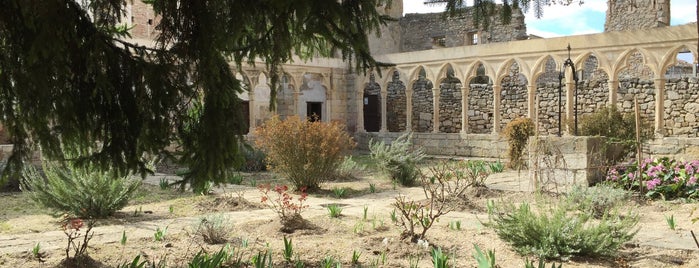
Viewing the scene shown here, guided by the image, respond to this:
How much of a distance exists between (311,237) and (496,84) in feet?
30.0

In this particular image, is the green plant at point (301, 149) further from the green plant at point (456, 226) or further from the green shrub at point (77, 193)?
the green plant at point (456, 226)

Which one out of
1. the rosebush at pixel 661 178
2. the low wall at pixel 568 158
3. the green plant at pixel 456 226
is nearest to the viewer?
the green plant at pixel 456 226

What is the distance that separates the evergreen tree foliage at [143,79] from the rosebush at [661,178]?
14.1 feet

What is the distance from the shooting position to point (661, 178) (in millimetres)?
6195

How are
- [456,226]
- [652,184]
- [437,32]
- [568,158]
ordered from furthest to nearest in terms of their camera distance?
1. [437,32]
2. [568,158]
3. [652,184]
4. [456,226]

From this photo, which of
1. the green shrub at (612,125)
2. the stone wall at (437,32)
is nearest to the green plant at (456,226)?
the green shrub at (612,125)

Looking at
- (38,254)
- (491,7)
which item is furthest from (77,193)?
(491,7)

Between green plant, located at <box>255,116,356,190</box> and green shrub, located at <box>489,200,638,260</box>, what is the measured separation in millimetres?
3855

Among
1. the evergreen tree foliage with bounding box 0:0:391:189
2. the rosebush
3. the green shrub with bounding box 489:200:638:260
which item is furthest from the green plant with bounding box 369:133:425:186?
the evergreen tree foliage with bounding box 0:0:391:189

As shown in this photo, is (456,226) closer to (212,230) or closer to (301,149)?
(212,230)

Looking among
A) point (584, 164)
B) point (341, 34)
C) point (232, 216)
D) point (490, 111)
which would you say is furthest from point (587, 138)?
point (490, 111)

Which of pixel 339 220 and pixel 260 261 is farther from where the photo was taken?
pixel 339 220

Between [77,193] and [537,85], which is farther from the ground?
[537,85]

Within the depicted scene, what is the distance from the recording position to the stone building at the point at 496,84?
10.9 metres
